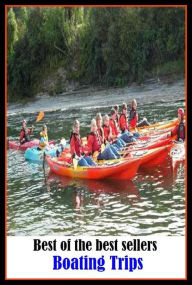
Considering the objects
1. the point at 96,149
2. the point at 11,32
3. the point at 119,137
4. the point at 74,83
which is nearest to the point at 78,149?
the point at 96,149

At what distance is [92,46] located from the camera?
36719 mm

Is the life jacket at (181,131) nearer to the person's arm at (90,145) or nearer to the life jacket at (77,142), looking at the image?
the person's arm at (90,145)

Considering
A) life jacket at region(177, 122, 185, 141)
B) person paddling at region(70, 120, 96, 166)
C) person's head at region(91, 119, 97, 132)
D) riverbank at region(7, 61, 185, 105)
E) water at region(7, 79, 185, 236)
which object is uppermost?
riverbank at region(7, 61, 185, 105)

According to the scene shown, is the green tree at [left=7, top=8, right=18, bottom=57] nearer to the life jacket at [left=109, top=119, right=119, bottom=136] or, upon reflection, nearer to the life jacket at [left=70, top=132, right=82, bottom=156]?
the life jacket at [left=109, top=119, right=119, bottom=136]

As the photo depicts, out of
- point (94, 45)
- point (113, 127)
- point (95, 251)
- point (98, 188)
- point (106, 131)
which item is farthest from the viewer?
point (94, 45)

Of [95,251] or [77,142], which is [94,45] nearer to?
[77,142]

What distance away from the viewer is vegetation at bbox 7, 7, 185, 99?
33.9 metres

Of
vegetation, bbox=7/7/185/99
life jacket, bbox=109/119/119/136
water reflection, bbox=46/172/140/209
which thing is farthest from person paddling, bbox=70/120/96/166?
vegetation, bbox=7/7/185/99

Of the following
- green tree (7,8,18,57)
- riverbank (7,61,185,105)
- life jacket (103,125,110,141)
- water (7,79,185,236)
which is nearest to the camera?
water (7,79,185,236)

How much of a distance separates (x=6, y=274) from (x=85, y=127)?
52.6 feet

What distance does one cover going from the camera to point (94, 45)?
36.7 meters

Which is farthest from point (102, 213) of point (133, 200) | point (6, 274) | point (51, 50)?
point (51, 50)

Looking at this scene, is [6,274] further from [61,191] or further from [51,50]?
[51,50]

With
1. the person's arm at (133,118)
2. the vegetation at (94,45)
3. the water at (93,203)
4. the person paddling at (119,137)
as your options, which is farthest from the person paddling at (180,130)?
the vegetation at (94,45)
